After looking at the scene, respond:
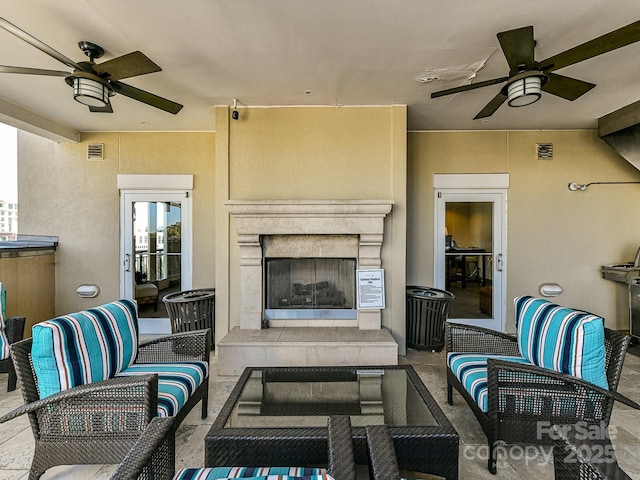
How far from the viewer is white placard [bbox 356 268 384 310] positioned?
12.0 feet

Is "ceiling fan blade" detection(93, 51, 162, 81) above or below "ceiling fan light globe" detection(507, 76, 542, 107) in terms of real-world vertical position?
above

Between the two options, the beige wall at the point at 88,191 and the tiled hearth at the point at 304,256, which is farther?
the beige wall at the point at 88,191

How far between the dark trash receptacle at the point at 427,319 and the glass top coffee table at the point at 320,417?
1533 millimetres

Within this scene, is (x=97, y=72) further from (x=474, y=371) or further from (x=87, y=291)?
(x=87, y=291)

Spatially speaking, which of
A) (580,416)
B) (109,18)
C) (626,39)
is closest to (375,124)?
(626,39)

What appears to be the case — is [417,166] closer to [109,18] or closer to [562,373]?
[562,373]

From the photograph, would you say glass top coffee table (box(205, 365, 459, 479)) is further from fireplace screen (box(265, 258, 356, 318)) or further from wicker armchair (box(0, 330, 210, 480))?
fireplace screen (box(265, 258, 356, 318))

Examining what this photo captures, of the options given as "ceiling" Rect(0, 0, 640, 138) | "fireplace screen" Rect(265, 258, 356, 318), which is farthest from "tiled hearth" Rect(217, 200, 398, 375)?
"ceiling" Rect(0, 0, 640, 138)

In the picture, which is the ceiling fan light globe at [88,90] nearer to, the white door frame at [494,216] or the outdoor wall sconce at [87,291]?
the outdoor wall sconce at [87,291]

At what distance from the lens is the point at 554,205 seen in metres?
4.56

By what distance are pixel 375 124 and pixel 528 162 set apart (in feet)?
7.61

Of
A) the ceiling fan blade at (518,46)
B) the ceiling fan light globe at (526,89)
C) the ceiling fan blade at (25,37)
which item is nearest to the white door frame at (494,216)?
the ceiling fan light globe at (526,89)

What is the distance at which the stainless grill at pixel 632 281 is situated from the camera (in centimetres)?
394

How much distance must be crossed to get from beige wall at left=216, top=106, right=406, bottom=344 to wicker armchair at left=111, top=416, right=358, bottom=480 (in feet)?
7.85
